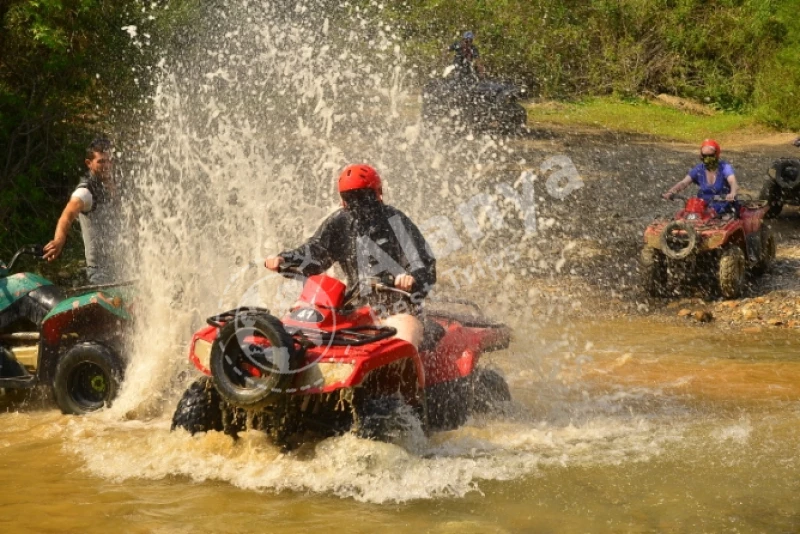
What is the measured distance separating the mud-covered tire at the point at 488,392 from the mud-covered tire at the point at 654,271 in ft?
15.7

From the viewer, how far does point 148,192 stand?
10133 millimetres

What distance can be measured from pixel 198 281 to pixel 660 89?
2047 cm

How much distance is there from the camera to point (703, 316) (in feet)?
35.5

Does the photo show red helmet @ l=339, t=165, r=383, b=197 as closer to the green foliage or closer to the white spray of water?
the white spray of water

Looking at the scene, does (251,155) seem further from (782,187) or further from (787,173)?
(787,173)

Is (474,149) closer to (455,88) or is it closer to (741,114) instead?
(455,88)

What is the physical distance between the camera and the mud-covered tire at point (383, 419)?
19.3 feet

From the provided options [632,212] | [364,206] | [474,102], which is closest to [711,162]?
[632,212]

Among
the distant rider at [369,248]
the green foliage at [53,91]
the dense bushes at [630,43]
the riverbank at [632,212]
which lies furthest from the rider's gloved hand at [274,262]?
the dense bushes at [630,43]

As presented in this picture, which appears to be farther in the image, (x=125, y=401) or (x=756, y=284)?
(x=756, y=284)

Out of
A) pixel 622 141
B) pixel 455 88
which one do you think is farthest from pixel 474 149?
pixel 622 141

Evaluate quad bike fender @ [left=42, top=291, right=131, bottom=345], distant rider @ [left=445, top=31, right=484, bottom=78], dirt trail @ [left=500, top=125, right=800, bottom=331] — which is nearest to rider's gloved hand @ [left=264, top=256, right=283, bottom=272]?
quad bike fender @ [left=42, top=291, right=131, bottom=345]

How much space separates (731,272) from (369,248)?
19.2 ft

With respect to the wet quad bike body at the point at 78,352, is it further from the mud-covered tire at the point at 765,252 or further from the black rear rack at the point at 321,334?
the mud-covered tire at the point at 765,252
